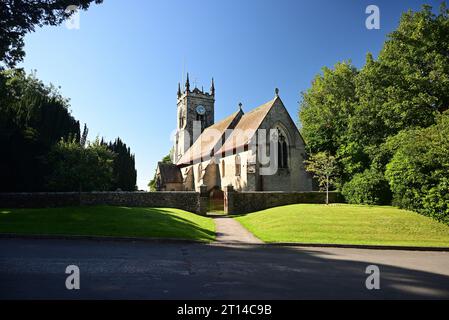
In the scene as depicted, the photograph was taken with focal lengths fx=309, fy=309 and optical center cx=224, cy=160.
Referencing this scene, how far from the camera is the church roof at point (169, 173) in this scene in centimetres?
4512

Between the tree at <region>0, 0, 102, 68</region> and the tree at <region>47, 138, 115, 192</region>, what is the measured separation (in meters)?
9.06

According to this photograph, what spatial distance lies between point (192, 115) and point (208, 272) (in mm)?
47390

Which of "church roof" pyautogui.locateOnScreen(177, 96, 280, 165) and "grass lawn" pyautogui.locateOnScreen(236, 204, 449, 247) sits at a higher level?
"church roof" pyautogui.locateOnScreen(177, 96, 280, 165)

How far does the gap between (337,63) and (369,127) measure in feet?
52.5

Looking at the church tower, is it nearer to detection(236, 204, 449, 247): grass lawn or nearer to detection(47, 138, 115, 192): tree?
detection(47, 138, 115, 192): tree

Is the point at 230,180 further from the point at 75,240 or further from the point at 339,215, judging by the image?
the point at 75,240

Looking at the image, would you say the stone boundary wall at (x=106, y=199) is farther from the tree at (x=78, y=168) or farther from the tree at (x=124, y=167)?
the tree at (x=124, y=167)

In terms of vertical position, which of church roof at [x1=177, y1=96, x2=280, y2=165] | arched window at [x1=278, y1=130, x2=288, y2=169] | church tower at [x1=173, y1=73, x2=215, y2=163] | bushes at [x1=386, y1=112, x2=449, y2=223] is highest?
church tower at [x1=173, y1=73, x2=215, y2=163]

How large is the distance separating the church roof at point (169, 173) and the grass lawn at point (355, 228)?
26739mm

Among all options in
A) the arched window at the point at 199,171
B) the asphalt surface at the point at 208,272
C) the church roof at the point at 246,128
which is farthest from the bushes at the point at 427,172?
the arched window at the point at 199,171

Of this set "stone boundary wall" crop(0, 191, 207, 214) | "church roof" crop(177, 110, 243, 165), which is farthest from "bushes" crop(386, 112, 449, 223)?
"church roof" crop(177, 110, 243, 165)

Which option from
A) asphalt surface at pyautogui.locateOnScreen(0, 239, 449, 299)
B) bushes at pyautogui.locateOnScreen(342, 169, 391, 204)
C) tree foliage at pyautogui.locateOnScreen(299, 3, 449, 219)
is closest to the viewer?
asphalt surface at pyautogui.locateOnScreen(0, 239, 449, 299)

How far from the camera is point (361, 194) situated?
92.2ft

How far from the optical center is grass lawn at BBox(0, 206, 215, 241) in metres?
14.2
